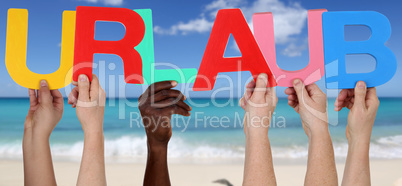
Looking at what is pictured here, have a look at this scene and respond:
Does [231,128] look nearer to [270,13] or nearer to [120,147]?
[120,147]

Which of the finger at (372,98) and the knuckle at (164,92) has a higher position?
the knuckle at (164,92)

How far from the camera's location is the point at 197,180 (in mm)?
5867

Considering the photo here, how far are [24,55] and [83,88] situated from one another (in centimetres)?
78

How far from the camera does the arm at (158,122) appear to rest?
7.51 ft

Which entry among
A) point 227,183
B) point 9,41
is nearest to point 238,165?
point 227,183

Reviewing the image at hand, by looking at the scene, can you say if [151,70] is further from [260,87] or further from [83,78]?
[260,87]

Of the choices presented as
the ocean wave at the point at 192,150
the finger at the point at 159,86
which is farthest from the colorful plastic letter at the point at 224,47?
the ocean wave at the point at 192,150

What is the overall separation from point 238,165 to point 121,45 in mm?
4859

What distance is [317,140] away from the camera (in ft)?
7.66

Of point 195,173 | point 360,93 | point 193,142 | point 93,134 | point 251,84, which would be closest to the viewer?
point 93,134

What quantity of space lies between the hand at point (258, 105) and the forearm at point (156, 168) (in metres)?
0.68

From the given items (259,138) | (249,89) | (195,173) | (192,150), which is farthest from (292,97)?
(192,150)

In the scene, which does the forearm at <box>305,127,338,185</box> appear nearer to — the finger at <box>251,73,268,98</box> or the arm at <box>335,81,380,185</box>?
the arm at <box>335,81,380,185</box>

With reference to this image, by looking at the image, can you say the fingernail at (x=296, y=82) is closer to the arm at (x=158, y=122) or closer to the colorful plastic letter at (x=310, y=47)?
the colorful plastic letter at (x=310, y=47)
